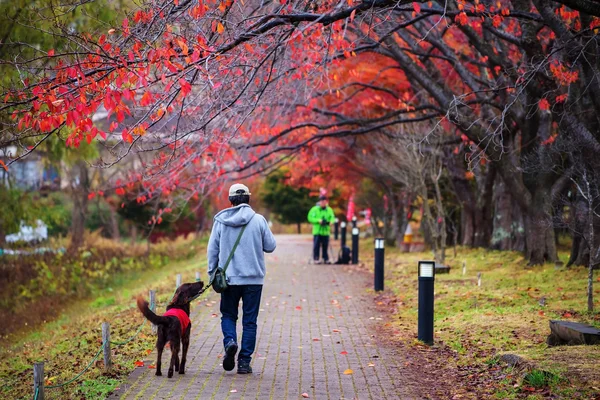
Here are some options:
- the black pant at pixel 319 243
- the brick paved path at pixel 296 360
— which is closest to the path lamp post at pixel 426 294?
the brick paved path at pixel 296 360

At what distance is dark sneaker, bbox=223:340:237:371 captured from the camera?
7988 mm

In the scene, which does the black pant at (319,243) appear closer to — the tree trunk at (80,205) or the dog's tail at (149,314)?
the tree trunk at (80,205)

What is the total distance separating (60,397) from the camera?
723cm

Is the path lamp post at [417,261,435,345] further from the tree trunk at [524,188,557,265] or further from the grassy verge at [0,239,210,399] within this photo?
the tree trunk at [524,188,557,265]

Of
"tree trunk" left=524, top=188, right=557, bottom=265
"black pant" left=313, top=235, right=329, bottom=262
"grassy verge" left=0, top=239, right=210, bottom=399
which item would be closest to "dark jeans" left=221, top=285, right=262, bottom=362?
"grassy verge" left=0, top=239, right=210, bottom=399

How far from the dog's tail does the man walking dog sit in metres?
0.78

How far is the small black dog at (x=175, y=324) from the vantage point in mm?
7695

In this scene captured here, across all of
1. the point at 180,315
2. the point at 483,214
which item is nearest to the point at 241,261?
the point at 180,315

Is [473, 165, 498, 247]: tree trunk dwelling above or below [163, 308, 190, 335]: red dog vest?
above

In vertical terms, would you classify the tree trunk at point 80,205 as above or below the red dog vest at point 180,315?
above

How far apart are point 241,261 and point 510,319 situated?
180 inches

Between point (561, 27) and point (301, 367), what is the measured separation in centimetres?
614

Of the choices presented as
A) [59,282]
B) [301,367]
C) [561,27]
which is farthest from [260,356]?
[59,282]

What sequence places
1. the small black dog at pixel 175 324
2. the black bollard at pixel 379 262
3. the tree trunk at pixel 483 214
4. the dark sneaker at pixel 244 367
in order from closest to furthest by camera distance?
the small black dog at pixel 175 324 → the dark sneaker at pixel 244 367 → the black bollard at pixel 379 262 → the tree trunk at pixel 483 214
